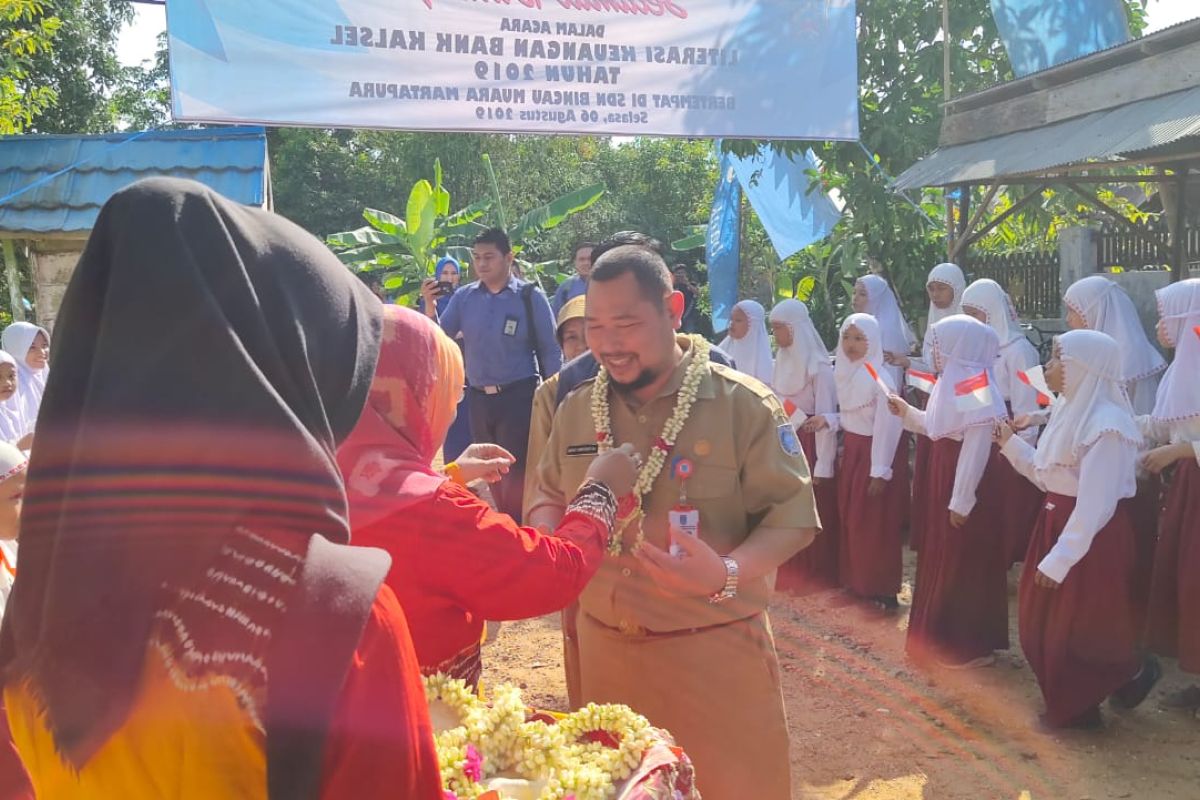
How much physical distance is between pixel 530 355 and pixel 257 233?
600cm

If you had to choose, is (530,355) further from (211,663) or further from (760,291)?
(760,291)

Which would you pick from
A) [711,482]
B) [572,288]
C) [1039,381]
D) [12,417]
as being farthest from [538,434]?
[572,288]

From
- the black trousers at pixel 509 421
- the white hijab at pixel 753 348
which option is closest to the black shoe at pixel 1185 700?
the white hijab at pixel 753 348

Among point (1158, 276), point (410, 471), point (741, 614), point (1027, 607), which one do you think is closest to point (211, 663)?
point (410, 471)

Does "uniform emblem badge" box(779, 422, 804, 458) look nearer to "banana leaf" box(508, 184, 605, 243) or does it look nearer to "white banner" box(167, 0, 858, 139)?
"white banner" box(167, 0, 858, 139)

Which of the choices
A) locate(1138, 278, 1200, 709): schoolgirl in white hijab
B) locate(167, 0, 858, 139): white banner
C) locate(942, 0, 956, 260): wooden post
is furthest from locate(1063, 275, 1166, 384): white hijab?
locate(942, 0, 956, 260): wooden post

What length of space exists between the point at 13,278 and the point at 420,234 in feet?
30.8

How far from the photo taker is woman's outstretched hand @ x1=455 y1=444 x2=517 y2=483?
10.0 ft

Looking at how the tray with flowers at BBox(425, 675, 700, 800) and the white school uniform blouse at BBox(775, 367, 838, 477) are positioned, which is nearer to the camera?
the tray with flowers at BBox(425, 675, 700, 800)

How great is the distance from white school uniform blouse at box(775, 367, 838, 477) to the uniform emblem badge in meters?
4.14

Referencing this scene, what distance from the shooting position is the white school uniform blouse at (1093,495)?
4281 millimetres

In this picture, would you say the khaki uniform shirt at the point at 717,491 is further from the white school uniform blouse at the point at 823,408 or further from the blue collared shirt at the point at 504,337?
the blue collared shirt at the point at 504,337

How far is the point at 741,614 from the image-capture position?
2.74 meters

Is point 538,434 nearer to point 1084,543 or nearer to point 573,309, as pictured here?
point 573,309
